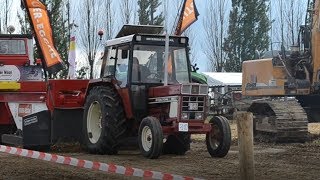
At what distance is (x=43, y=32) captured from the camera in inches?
629

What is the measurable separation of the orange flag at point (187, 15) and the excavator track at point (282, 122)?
3779 mm

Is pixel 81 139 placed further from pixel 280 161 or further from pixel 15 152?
pixel 280 161

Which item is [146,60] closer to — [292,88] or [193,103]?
[193,103]

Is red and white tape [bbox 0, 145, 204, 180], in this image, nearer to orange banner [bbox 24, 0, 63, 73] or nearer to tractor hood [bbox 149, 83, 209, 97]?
tractor hood [bbox 149, 83, 209, 97]

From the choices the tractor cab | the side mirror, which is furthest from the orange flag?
the side mirror

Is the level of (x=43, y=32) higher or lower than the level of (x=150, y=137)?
higher

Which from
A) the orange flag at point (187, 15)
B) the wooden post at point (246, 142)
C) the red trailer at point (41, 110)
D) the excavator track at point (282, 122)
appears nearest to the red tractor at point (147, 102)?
the red trailer at point (41, 110)

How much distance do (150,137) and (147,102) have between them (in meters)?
1.00

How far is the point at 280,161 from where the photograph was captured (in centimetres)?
1048

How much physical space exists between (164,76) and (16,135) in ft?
12.2

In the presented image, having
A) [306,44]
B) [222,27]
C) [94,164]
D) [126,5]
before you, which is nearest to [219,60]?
[222,27]

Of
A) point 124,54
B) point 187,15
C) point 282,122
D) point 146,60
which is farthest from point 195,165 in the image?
point 187,15

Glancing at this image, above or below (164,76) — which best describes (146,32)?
above

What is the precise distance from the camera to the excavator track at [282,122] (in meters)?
13.9
